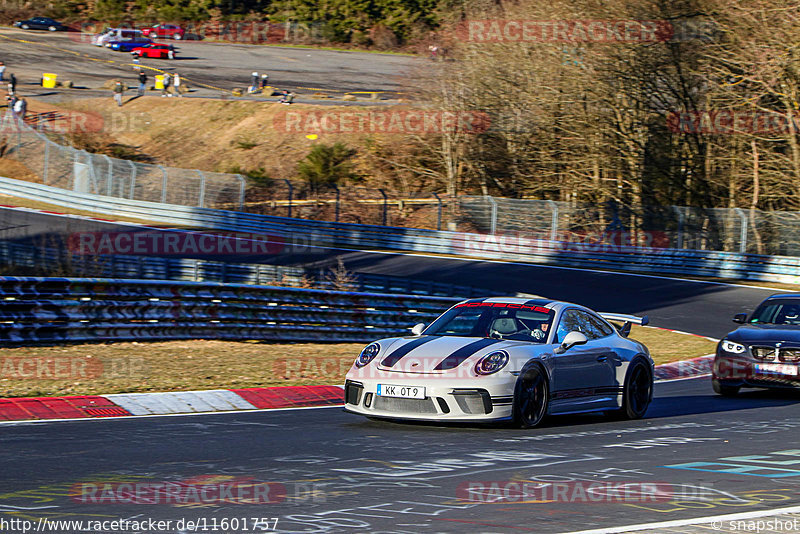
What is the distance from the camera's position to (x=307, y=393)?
12812 millimetres

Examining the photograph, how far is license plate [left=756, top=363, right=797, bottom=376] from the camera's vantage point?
43.7 feet

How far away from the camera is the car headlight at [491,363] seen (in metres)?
9.37

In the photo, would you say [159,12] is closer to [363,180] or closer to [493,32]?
[363,180]

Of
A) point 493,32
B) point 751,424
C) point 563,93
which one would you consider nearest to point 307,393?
point 751,424

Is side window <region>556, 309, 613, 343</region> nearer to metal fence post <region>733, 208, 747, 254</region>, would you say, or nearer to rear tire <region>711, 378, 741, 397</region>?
rear tire <region>711, 378, 741, 397</region>

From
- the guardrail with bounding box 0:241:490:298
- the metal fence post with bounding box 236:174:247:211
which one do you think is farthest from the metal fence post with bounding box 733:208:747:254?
the metal fence post with bounding box 236:174:247:211

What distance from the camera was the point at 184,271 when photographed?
76.6 feet

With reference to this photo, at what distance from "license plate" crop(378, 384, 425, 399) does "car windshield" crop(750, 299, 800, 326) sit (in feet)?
24.6

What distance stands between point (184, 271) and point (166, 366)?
9.58 m

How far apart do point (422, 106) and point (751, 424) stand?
1523 inches

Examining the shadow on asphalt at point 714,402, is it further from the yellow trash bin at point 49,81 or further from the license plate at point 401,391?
the yellow trash bin at point 49,81

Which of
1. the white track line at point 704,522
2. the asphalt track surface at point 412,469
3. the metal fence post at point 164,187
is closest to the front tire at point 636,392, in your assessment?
the asphalt track surface at point 412,469

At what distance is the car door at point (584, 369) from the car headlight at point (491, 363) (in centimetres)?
81

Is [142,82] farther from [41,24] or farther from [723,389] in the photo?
[723,389]
